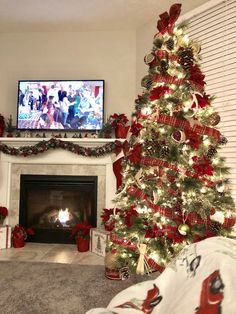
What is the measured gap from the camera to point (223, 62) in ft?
9.29

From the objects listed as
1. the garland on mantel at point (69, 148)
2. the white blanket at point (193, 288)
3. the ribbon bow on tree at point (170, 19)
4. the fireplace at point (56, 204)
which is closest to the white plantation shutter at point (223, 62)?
the ribbon bow on tree at point (170, 19)

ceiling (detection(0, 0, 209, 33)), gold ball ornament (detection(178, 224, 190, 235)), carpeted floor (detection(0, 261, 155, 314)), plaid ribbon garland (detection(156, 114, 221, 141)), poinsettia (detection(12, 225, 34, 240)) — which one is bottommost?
carpeted floor (detection(0, 261, 155, 314))

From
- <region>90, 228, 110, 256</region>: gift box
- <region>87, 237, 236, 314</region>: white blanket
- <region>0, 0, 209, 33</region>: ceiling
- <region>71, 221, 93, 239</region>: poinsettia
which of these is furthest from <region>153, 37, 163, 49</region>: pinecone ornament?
<region>71, 221, 93, 239</region>: poinsettia

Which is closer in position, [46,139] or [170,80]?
[170,80]

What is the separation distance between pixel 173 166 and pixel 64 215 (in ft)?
6.64

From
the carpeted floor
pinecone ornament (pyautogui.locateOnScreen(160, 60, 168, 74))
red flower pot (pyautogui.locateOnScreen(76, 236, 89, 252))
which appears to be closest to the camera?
the carpeted floor

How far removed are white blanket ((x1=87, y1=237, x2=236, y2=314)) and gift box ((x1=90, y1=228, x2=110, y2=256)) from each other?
6.67 feet

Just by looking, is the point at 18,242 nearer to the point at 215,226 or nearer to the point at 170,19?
the point at 215,226

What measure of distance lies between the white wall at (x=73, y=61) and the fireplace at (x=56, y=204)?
0.93m

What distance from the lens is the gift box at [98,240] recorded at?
316 centimetres

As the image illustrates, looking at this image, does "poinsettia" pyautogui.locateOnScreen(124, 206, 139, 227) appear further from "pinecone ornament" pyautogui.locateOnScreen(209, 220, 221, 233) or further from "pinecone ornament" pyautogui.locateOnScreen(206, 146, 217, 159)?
"pinecone ornament" pyautogui.locateOnScreen(206, 146, 217, 159)

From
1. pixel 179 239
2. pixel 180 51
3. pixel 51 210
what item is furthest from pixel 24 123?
pixel 179 239

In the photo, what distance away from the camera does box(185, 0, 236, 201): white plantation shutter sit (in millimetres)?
2736

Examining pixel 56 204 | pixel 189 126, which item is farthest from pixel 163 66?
pixel 56 204
